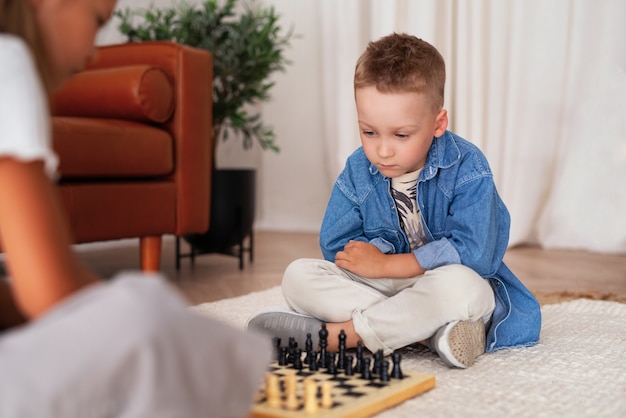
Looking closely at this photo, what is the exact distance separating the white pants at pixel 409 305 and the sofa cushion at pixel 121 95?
39.3 inches

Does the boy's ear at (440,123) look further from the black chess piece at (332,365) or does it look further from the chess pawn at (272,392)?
the chess pawn at (272,392)

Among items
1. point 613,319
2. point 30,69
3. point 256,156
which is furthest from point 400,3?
point 30,69

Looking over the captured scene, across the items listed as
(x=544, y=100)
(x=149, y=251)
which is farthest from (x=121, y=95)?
(x=544, y=100)

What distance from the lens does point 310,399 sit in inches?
38.0

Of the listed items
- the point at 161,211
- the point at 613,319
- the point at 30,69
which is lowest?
the point at 613,319

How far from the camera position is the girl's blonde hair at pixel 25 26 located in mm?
697

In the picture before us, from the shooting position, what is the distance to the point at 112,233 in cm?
212

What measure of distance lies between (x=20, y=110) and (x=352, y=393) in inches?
24.6

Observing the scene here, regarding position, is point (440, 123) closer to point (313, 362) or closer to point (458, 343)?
point (458, 343)

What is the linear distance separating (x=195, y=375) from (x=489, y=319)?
100cm

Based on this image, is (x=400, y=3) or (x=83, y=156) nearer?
(x=83, y=156)

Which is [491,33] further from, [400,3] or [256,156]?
[256,156]

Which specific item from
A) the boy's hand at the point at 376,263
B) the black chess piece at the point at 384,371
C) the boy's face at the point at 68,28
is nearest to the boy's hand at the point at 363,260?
the boy's hand at the point at 376,263

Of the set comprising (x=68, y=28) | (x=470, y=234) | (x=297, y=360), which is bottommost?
(x=297, y=360)
